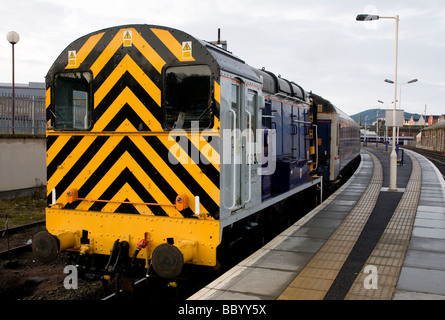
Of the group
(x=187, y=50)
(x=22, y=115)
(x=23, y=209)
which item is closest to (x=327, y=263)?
(x=187, y=50)

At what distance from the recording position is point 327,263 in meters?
6.65

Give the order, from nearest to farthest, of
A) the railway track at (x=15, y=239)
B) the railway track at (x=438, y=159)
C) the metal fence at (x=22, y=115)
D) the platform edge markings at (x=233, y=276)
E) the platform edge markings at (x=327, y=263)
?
the platform edge markings at (x=233, y=276)
the platform edge markings at (x=327, y=263)
the railway track at (x=15, y=239)
the metal fence at (x=22, y=115)
the railway track at (x=438, y=159)

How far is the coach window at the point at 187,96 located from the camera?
209 inches

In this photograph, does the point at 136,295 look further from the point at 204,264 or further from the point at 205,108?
the point at 205,108

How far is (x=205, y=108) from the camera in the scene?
17.5 feet

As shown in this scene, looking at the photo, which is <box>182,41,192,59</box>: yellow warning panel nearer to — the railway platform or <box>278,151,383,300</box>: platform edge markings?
the railway platform

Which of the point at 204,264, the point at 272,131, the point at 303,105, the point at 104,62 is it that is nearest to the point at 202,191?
the point at 204,264

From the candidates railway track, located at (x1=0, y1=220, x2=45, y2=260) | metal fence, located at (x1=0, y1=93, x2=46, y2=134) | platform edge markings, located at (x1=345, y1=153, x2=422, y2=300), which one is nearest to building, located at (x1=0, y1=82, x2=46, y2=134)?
metal fence, located at (x1=0, y1=93, x2=46, y2=134)

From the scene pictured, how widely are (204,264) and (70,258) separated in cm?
211

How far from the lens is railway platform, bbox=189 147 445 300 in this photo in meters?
5.38

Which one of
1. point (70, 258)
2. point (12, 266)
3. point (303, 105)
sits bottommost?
point (12, 266)

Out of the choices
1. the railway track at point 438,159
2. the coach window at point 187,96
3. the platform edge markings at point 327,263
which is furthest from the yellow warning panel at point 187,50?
the railway track at point 438,159

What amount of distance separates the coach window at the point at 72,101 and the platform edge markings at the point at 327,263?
365 cm

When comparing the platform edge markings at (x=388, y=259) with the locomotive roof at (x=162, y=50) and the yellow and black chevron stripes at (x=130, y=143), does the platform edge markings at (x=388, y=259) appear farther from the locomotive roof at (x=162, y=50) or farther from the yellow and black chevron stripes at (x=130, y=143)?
the locomotive roof at (x=162, y=50)
